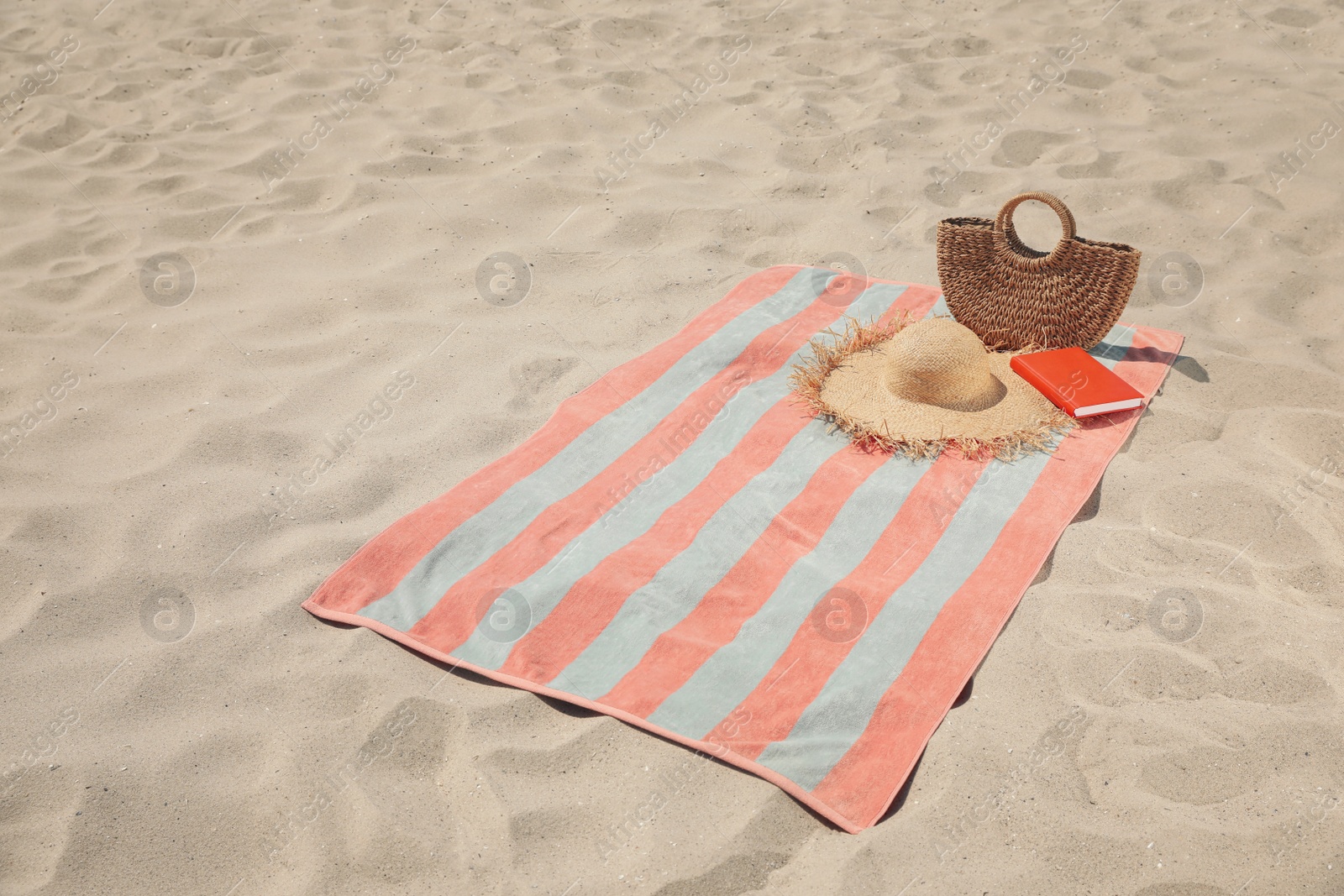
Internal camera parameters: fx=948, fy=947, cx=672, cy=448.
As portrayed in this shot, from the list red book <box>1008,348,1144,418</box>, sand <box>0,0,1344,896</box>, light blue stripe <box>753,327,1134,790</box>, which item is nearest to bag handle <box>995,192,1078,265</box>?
red book <box>1008,348,1144,418</box>

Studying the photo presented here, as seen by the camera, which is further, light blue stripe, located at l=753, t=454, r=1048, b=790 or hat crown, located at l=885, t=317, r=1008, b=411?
hat crown, located at l=885, t=317, r=1008, b=411

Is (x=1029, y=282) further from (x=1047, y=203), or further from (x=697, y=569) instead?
(x=697, y=569)

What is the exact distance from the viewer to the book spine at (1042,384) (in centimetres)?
299

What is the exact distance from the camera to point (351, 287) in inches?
153

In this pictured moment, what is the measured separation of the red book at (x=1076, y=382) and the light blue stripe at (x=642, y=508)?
0.69 metres

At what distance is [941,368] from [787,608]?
969mm

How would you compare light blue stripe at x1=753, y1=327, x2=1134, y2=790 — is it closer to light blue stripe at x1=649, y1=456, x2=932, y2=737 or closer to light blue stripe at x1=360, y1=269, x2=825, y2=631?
light blue stripe at x1=649, y1=456, x2=932, y2=737

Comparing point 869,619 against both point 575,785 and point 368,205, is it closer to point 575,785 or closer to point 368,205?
point 575,785

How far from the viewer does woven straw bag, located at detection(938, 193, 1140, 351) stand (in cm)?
304

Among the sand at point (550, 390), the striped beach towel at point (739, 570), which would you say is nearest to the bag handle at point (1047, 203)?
Answer: the striped beach towel at point (739, 570)

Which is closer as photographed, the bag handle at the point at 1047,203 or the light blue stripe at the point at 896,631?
the light blue stripe at the point at 896,631

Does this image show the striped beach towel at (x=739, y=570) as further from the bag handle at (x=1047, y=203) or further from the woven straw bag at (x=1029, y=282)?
the bag handle at (x=1047, y=203)

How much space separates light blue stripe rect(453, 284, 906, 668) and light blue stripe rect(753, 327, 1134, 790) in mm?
507

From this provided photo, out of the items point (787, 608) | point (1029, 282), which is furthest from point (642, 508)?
point (1029, 282)
